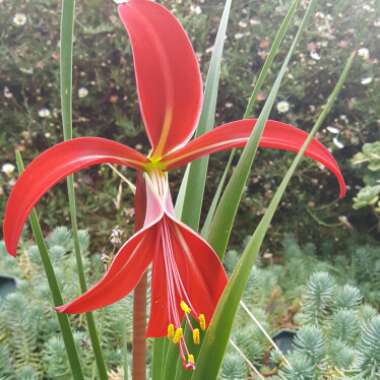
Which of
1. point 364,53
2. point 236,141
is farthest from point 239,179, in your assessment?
point 364,53

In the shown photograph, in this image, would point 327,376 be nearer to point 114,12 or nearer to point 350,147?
point 350,147

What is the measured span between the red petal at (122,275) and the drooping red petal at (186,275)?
0.01 metres

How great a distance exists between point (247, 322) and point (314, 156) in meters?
0.75

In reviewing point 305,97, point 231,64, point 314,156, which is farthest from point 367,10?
point 314,156

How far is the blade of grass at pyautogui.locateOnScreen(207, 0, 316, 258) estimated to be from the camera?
0.43 metres

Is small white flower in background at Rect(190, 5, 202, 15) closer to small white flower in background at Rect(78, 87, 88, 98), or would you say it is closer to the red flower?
small white flower in background at Rect(78, 87, 88, 98)

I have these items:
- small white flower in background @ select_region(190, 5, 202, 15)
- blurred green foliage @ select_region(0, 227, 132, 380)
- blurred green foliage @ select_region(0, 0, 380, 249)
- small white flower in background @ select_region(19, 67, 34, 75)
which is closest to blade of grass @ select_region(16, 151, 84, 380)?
blurred green foliage @ select_region(0, 227, 132, 380)

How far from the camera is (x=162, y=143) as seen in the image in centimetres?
49

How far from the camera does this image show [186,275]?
50 cm

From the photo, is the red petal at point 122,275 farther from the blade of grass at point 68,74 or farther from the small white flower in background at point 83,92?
the small white flower in background at point 83,92

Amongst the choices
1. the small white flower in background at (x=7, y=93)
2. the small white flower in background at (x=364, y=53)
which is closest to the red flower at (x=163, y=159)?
the small white flower in background at (x=364, y=53)

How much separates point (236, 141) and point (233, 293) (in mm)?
135

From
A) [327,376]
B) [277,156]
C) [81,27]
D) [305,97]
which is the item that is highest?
[81,27]

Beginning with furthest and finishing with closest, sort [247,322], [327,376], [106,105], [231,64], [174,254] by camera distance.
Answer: [106,105] < [231,64] < [247,322] < [327,376] < [174,254]
